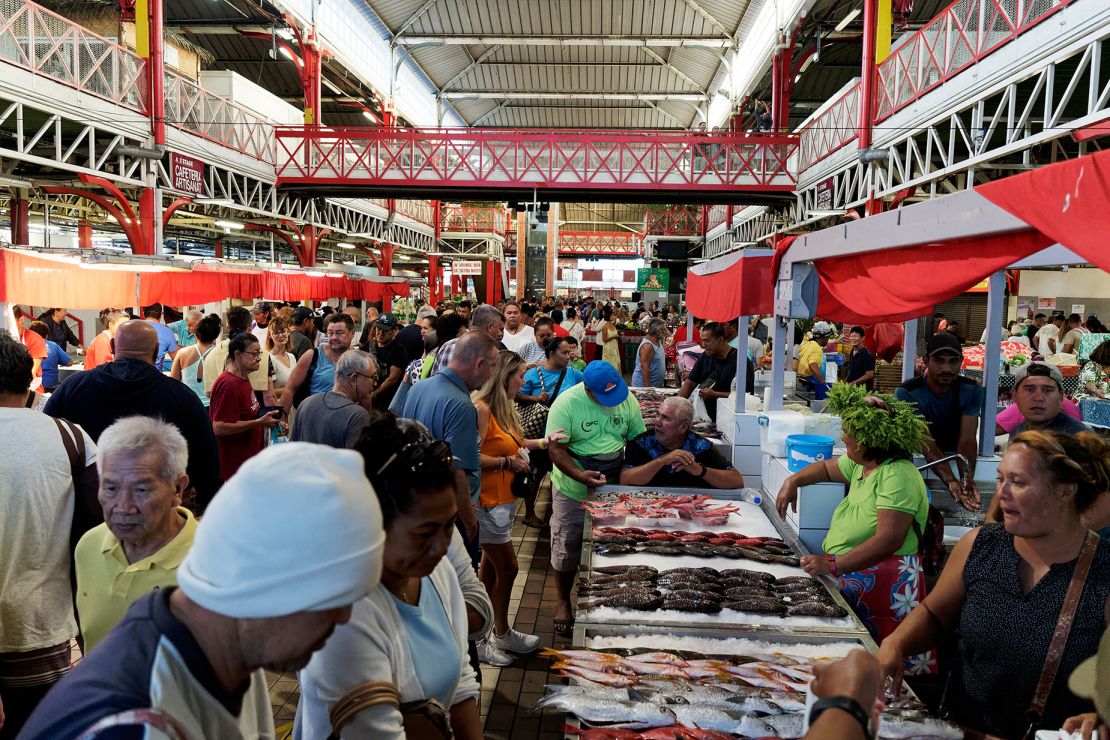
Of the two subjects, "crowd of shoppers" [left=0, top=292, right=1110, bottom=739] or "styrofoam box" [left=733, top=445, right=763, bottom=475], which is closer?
"crowd of shoppers" [left=0, top=292, right=1110, bottom=739]

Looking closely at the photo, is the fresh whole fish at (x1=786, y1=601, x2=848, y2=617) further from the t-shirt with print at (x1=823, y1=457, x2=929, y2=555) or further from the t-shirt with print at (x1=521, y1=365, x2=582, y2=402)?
the t-shirt with print at (x1=521, y1=365, x2=582, y2=402)

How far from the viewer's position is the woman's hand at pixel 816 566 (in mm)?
3547

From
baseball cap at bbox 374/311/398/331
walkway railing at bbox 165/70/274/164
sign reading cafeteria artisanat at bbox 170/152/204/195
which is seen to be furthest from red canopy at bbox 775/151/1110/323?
walkway railing at bbox 165/70/274/164

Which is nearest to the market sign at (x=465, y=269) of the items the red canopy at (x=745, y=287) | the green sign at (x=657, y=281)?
the green sign at (x=657, y=281)

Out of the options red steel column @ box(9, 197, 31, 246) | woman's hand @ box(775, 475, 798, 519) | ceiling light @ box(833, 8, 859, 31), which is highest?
ceiling light @ box(833, 8, 859, 31)

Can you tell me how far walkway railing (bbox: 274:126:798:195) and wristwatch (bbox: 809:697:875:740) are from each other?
18.8m

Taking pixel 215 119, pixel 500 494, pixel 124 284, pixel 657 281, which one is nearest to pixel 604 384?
pixel 500 494

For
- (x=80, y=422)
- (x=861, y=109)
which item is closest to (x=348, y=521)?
(x=80, y=422)

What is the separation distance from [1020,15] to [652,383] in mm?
6030

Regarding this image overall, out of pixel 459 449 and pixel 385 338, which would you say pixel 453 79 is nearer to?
pixel 385 338

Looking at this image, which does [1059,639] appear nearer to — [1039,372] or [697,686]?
[697,686]

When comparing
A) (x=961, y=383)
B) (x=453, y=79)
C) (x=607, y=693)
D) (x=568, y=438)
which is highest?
(x=453, y=79)

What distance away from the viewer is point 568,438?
4.78 m

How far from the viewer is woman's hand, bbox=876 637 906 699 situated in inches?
98.8
